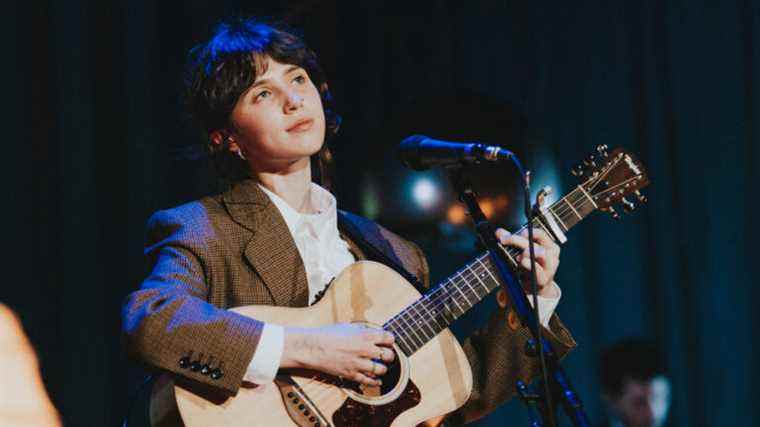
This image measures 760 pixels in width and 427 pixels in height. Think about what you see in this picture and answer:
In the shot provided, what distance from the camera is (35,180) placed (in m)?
3.27

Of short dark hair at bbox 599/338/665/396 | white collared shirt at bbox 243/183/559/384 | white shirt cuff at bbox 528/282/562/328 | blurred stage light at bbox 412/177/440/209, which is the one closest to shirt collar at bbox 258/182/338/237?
white collared shirt at bbox 243/183/559/384

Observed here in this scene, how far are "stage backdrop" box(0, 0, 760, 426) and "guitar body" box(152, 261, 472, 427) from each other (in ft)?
4.74

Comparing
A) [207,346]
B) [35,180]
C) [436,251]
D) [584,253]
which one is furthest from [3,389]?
[584,253]

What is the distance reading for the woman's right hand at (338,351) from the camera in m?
2.23

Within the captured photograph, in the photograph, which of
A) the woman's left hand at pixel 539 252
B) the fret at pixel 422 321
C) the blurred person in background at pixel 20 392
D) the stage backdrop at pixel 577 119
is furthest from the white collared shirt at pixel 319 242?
the blurred person in background at pixel 20 392

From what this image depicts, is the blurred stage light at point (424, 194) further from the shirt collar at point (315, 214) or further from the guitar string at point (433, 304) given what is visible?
the guitar string at point (433, 304)

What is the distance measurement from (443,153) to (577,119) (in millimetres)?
2733

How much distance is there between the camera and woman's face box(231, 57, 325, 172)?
103 inches

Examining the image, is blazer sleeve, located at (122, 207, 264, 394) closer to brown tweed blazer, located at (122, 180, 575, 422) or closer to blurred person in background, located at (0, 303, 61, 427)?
brown tweed blazer, located at (122, 180, 575, 422)

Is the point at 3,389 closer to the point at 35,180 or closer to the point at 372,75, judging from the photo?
the point at 35,180

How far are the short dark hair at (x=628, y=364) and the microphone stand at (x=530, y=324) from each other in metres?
2.16

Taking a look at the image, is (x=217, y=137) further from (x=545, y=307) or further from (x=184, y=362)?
(x=545, y=307)

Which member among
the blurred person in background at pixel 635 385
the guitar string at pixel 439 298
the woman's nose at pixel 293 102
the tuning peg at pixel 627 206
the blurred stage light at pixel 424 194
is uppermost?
the woman's nose at pixel 293 102

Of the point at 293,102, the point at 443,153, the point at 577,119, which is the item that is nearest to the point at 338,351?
the point at 443,153
